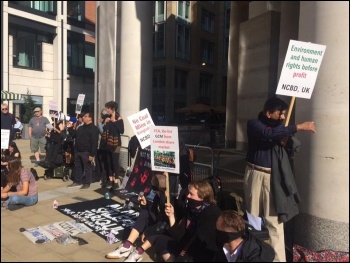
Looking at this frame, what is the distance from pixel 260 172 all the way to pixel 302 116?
3.35 feet

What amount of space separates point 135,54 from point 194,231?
23.4 ft

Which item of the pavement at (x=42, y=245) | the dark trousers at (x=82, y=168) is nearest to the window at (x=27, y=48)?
the dark trousers at (x=82, y=168)

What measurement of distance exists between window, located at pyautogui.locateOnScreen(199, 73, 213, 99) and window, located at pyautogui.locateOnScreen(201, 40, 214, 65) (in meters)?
1.63

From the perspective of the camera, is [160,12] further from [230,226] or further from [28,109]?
[230,226]

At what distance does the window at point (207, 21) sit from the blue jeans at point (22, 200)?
4009 centimetres

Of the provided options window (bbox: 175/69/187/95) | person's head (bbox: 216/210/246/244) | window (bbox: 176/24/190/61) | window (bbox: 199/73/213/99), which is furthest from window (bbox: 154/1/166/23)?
person's head (bbox: 216/210/246/244)

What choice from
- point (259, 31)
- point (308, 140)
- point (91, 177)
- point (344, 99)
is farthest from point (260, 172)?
point (259, 31)

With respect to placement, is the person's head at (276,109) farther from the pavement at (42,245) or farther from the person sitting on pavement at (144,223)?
the pavement at (42,245)

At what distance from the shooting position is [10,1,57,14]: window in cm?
2927

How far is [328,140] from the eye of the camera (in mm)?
4383

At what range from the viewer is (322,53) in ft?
13.6

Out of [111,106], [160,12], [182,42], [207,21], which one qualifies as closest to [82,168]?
[111,106]

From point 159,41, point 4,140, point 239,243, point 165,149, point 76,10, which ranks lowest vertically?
point 239,243

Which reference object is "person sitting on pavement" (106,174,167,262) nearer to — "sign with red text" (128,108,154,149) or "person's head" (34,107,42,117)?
"sign with red text" (128,108,154,149)
